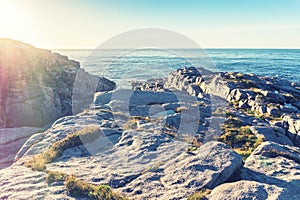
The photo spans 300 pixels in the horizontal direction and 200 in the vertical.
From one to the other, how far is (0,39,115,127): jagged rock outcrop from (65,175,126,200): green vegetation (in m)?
22.1

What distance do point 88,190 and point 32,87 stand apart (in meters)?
30.2

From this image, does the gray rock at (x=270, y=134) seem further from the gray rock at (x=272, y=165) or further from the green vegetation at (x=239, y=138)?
the gray rock at (x=272, y=165)

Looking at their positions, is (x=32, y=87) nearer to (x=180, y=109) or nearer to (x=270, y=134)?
(x=180, y=109)

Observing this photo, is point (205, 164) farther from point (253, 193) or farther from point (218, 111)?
point (218, 111)

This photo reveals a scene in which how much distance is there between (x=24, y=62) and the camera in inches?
1809

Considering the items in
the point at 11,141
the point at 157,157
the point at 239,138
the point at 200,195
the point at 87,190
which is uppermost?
the point at 200,195

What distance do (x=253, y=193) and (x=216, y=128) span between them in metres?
14.1

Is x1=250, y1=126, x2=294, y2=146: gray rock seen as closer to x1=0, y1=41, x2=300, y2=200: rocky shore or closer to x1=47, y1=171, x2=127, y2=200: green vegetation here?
x1=0, y1=41, x2=300, y2=200: rocky shore

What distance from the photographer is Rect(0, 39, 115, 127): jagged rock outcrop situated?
32166 millimetres

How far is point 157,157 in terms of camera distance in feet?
46.4

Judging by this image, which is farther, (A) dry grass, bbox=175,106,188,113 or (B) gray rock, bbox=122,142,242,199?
(A) dry grass, bbox=175,106,188,113

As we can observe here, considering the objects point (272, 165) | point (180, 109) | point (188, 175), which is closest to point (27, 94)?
point (180, 109)

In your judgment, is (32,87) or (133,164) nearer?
(133,164)

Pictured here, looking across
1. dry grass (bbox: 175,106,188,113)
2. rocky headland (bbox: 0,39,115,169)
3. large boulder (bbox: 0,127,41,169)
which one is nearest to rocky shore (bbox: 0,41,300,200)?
dry grass (bbox: 175,106,188,113)
